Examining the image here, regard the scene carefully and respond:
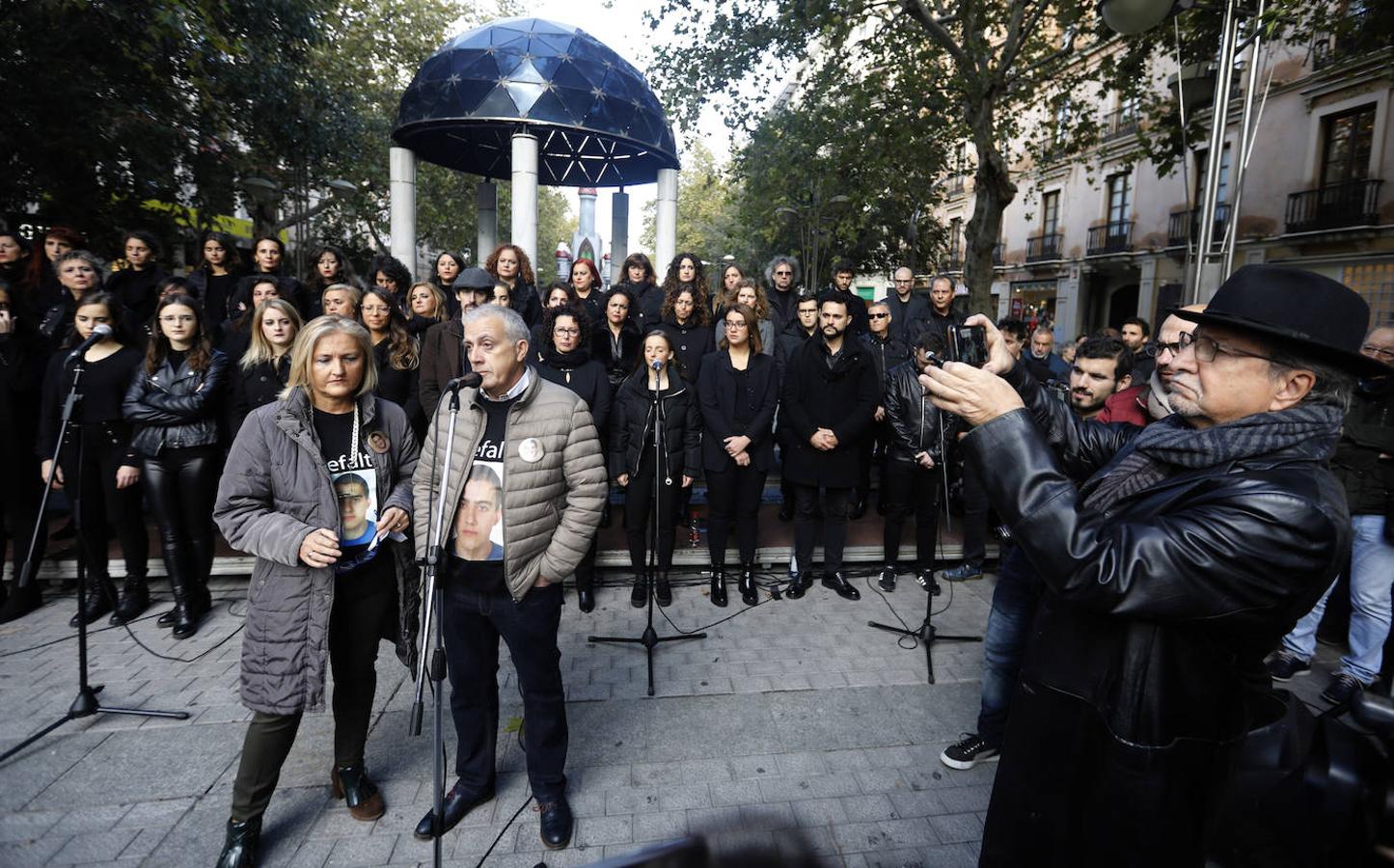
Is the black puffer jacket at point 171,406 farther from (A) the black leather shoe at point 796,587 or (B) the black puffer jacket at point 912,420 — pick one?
(B) the black puffer jacket at point 912,420

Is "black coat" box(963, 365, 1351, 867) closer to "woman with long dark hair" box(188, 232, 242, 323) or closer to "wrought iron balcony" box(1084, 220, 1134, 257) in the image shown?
"woman with long dark hair" box(188, 232, 242, 323)

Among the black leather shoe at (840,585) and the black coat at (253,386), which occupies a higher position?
the black coat at (253,386)

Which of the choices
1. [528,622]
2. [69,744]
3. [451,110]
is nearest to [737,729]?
[528,622]

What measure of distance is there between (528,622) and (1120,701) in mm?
2230

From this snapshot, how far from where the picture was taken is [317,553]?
107 inches

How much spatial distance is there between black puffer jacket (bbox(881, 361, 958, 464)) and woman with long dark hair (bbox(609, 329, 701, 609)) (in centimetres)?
173

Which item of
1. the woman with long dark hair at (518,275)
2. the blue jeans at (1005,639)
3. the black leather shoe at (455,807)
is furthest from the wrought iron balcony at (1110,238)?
the black leather shoe at (455,807)

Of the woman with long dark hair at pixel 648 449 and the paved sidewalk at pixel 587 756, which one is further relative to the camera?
the woman with long dark hair at pixel 648 449

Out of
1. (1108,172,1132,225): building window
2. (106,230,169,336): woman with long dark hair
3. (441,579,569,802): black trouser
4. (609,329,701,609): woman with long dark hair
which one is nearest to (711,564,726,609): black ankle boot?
(609,329,701,609): woman with long dark hair

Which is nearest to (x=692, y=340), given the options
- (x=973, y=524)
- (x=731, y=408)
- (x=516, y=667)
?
(x=731, y=408)

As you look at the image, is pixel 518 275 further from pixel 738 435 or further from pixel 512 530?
pixel 512 530

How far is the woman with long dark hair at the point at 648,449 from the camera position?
18.3 ft

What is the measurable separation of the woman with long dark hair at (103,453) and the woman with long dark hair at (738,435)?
4285 mm

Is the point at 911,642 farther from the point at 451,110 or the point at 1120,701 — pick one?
the point at 451,110
